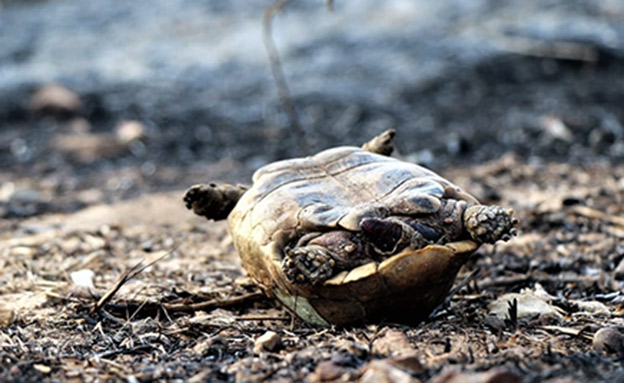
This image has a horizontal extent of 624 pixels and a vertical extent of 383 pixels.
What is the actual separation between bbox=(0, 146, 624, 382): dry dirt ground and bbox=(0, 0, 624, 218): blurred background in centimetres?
130

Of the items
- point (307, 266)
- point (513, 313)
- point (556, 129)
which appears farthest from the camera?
point (556, 129)

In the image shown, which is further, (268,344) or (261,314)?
(261,314)

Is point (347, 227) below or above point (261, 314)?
above

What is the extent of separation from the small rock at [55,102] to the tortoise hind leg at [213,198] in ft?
17.6

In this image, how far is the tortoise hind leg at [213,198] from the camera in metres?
2.96

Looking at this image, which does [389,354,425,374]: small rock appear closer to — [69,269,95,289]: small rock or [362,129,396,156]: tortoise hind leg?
[362,129,396,156]: tortoise hind leg

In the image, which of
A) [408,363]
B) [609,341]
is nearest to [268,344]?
[408,363]

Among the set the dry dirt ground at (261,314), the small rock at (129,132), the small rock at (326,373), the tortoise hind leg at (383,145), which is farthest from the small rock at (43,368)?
the small rock at (129,132)

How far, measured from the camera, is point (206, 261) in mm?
3609

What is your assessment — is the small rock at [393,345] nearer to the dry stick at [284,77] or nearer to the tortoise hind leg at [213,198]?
the tortoise hind leg at [213,198]

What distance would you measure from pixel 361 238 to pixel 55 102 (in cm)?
638

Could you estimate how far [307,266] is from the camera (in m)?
2.31

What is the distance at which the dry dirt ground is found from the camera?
210 cm

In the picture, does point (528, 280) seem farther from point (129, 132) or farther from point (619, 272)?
point (129, 132)
